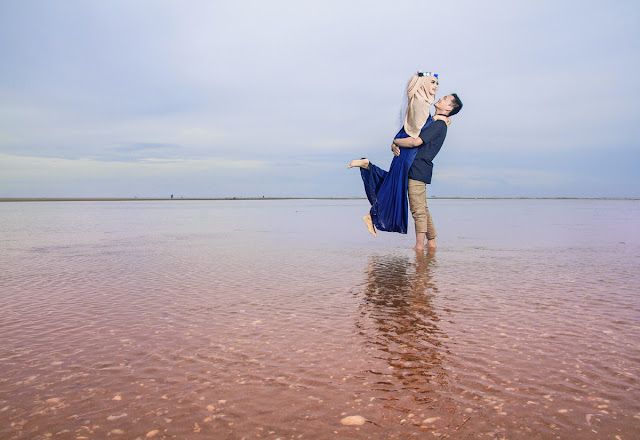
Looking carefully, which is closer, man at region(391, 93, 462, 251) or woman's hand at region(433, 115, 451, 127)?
man at region(391, 93, 462, 251)

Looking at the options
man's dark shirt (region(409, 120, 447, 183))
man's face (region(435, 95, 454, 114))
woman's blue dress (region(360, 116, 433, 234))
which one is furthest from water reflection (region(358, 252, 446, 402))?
man's face (region(435, 95, 454, 114))

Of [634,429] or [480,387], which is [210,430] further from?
[634,429]

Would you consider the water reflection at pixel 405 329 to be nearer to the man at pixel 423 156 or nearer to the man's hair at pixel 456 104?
the man at pixel 423 156

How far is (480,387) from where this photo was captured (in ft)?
7.68

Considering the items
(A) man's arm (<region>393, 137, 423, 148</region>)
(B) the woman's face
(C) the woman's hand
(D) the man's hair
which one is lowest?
(A) man's arm (<region>393, 137, 423, 148</region>)

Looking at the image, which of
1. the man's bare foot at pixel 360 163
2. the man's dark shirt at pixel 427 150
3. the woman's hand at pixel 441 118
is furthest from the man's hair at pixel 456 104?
the man's bare foot at pixel 360 163

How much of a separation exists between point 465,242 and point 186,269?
239 inches

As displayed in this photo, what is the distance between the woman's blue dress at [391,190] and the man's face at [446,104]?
0.28 metres

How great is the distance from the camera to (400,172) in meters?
8.53

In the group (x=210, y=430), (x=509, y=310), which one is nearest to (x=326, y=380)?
(x=210, y=430)

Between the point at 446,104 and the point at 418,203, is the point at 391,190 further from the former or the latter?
the point at 446,104

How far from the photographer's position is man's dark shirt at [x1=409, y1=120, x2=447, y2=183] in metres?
8.29

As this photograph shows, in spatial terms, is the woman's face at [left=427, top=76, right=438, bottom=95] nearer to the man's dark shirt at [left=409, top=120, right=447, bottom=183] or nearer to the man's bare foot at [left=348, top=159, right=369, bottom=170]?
the man's dark shirt at [left=409, top=120, right=447, bottom=183]

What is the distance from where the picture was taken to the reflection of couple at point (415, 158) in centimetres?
826
